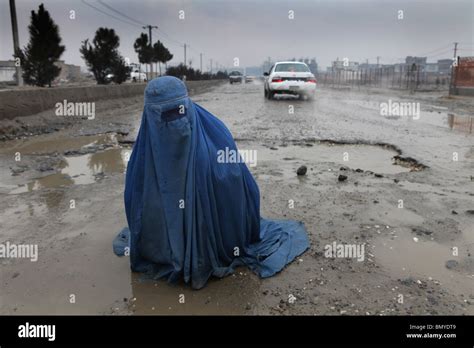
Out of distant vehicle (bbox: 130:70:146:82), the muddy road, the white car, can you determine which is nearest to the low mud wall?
the muddy road

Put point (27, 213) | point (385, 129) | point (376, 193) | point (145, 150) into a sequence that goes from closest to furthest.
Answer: point (145, 150) < point (27, 213) < point (376, 193) < point (385, 129)

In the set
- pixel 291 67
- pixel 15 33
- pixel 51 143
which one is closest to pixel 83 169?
pixel 51 143

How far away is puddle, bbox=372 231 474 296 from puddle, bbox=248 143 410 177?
237cm

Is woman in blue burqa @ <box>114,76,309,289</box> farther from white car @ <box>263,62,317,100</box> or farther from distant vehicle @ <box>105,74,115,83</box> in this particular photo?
distant vehicle @ <box>105,74,115,83</box>

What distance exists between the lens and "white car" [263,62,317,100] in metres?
17.0

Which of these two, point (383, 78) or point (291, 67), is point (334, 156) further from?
point (383, 78)

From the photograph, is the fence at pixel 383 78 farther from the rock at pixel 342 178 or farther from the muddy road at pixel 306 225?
the rock at pixel 342 178

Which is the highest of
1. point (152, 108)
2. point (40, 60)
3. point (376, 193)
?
point (40, 60)

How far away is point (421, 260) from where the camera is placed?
122 inches

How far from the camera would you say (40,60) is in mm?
17062

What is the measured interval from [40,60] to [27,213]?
50.0 ft

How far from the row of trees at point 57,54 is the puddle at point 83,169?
12.2 metres
